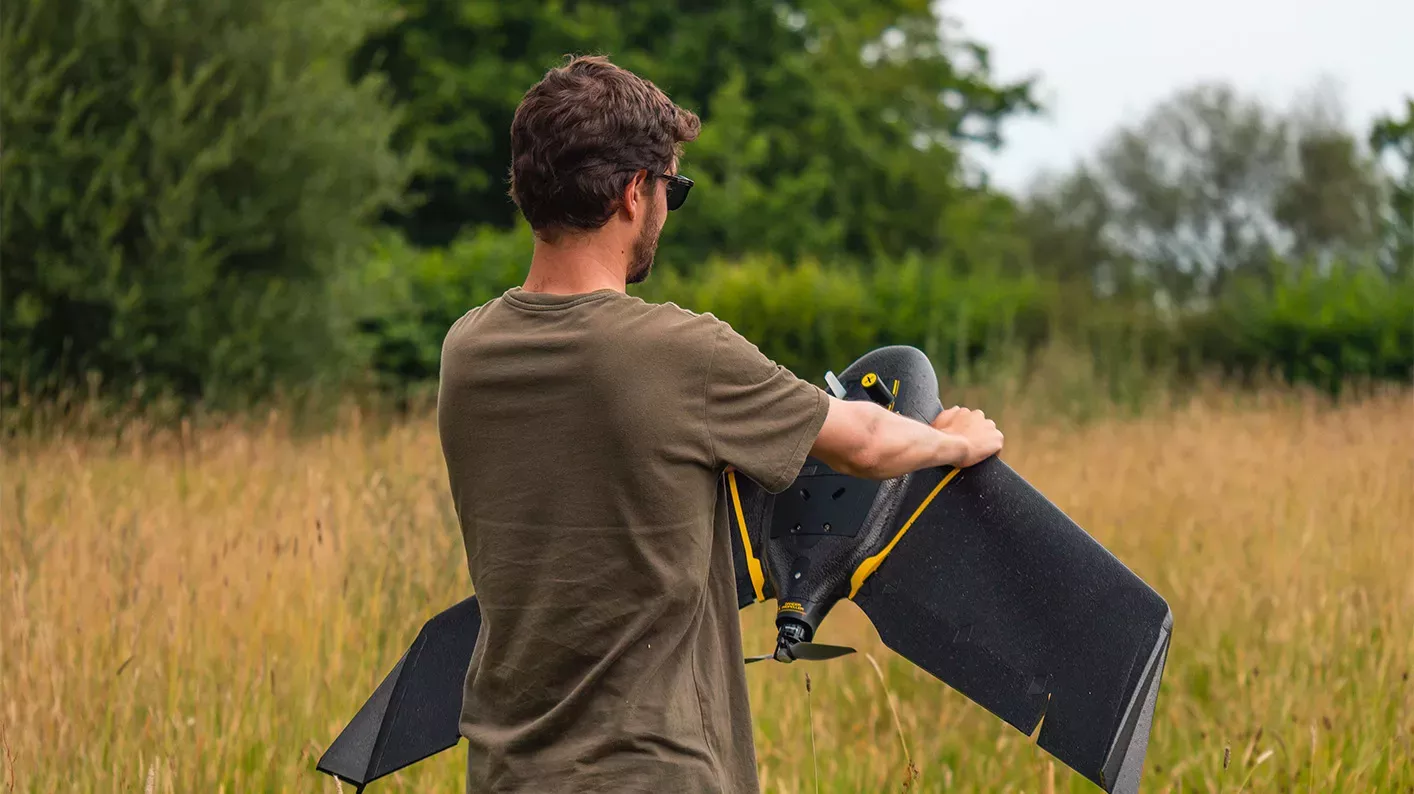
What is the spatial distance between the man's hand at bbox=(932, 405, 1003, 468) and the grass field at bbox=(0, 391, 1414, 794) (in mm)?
615

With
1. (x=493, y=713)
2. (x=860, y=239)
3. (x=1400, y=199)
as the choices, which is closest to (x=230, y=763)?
(x=493, y=713)

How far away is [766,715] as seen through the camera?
4.76 metres

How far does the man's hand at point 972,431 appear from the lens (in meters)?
2.33

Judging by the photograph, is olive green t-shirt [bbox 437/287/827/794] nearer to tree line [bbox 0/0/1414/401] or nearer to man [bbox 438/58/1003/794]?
man [bbox 438/58/1003/794]

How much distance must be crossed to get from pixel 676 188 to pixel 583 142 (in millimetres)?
219

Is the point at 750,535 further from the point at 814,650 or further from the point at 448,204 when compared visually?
the point at 448,204

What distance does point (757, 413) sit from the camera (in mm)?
1954

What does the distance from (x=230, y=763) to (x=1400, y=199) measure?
122 feet

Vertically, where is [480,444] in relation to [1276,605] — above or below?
above

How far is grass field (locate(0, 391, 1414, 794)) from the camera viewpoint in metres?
3.62

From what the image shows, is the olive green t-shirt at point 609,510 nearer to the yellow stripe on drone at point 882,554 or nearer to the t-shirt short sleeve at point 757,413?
the t-shirt short sleeve at point 757,413

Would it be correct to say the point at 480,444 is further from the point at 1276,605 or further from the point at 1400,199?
the point at 1400,199

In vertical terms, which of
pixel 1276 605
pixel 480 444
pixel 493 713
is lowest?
pixel 1276 605

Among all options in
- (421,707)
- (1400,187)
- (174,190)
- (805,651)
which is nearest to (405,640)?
(421,707)
